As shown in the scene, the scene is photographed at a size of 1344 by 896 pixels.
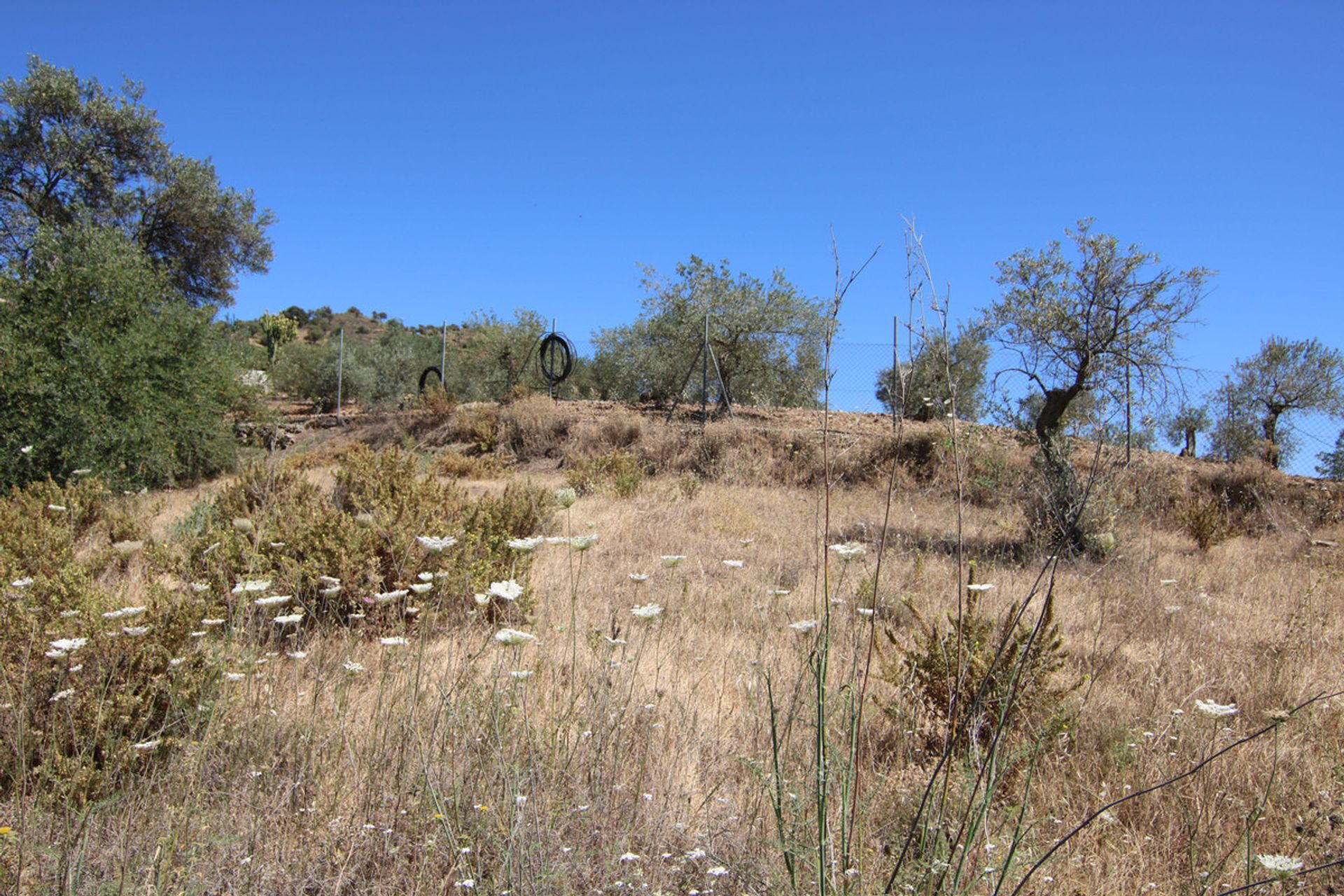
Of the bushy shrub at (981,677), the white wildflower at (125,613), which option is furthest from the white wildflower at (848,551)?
the white wildflower at (125,613)

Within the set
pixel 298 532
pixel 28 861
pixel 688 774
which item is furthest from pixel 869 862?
pixel 298 532

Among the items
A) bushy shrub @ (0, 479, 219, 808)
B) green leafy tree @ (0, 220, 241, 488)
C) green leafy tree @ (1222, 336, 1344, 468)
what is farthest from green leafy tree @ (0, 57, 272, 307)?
green leafy tree @ (1222, 336, 1344, 468)

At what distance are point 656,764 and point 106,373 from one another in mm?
9603

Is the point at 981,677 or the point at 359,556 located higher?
the point at 359,556

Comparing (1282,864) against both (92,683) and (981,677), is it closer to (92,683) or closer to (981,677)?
(981,677)

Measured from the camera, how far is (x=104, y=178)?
643 inches

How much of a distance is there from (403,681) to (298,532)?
1506mm

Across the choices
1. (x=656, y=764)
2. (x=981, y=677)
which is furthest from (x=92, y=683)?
(x=981, y=677)

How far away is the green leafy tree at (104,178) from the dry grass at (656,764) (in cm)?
1554

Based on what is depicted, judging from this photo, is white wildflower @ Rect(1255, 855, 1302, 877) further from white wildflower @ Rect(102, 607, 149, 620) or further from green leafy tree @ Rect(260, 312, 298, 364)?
green leafy tree @ Rect(260, 312, 298, 364)

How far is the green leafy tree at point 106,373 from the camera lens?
841cm

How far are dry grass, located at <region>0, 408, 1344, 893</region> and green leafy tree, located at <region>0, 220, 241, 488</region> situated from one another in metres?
7.32

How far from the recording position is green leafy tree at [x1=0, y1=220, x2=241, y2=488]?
8.41 metres

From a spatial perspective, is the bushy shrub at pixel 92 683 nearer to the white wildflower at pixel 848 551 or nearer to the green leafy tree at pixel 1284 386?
the white wildflower at pixel 848 551
